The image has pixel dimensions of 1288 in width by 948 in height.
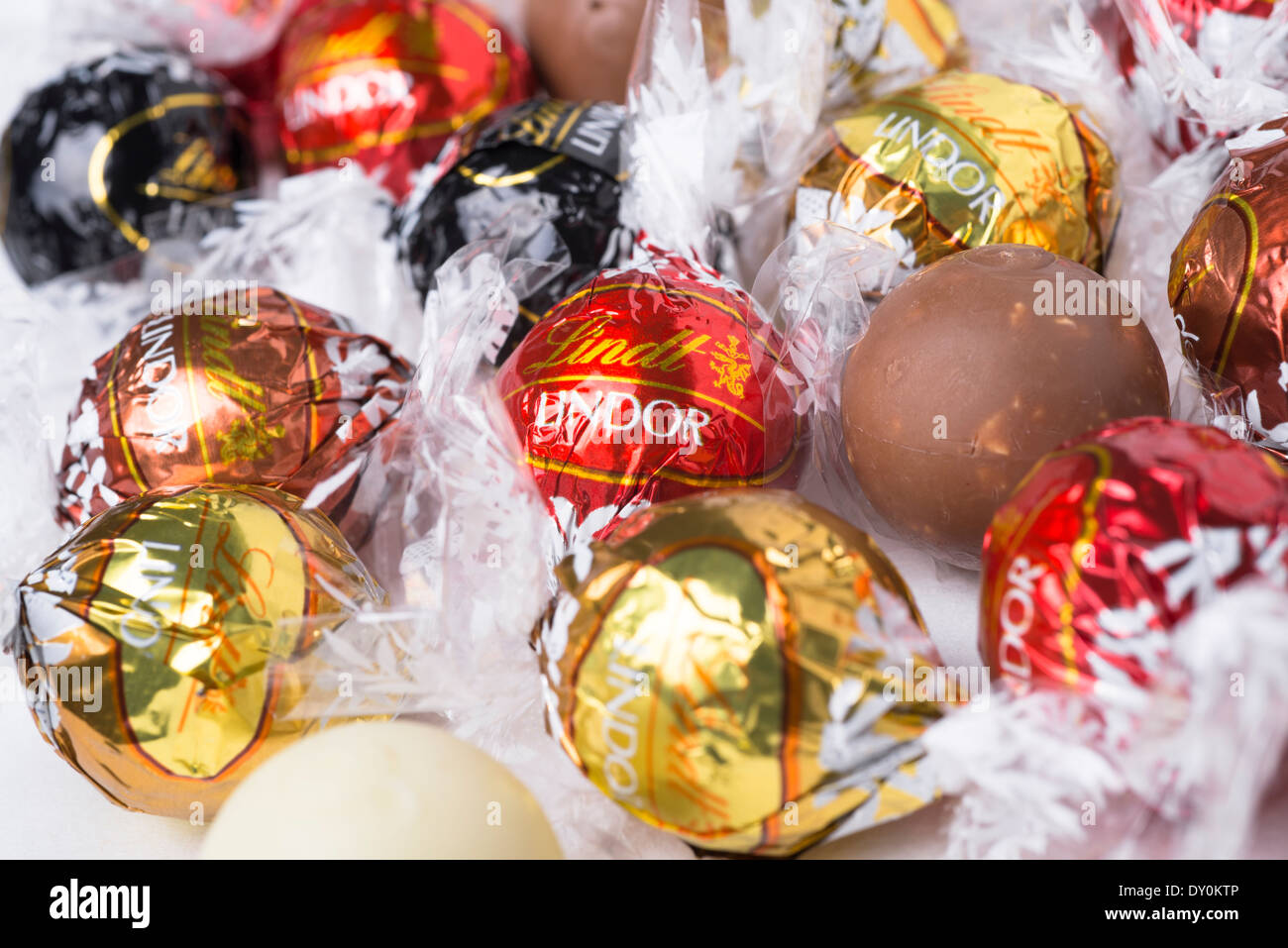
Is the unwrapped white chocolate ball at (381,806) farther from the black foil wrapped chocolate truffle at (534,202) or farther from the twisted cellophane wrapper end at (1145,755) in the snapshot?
the black foil wrapped chocolate truffle at (534,202)

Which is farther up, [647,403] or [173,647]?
[647,403]

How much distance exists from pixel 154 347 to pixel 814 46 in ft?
2.93

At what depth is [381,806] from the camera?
2.94 ft

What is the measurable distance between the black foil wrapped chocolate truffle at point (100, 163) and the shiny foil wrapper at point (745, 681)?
3.83 ft

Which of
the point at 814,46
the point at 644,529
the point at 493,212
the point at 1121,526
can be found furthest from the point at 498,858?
the point at 814,46

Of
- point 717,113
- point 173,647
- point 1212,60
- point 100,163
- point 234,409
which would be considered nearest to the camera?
point 173,647

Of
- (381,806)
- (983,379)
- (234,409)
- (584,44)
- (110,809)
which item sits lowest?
(110,809)

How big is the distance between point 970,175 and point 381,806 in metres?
0.94

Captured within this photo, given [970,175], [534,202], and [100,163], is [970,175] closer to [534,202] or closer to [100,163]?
[534,202]

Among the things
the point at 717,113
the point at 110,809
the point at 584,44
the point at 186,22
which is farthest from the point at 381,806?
the point at 186,22

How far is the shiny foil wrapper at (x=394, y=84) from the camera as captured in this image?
177 cm

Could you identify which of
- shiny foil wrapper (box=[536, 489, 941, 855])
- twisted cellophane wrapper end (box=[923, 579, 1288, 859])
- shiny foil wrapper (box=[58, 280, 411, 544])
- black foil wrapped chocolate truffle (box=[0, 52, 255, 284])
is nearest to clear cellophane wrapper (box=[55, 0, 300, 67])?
black foil wrapped chocolate truffle (box=[0, 52, 255, 284])

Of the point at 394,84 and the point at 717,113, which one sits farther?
the point at 394,84

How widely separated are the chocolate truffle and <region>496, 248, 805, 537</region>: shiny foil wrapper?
2.39 feet
